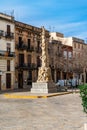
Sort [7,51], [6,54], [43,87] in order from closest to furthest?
[43,87], [6,54], [7,51]

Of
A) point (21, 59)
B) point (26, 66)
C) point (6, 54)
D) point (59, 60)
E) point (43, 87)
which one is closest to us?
point (43, 87)

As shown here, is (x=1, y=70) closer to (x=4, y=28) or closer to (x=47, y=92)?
(x=4, y=28)

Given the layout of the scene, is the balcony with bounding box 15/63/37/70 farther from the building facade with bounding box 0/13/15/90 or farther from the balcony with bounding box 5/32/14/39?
the balcony with bounding box 5/32/14/39

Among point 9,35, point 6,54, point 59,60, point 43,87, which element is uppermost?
point 9,35

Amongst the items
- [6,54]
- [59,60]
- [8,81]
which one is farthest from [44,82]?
[59,60]

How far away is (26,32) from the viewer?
1893 inches

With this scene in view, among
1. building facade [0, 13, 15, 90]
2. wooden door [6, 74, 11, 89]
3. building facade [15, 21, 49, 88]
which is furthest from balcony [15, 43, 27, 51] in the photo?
wooden door [6, 74, 11, 89]

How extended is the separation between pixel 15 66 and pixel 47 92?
16.2 meters

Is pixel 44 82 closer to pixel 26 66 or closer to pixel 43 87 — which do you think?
pixel 43 87

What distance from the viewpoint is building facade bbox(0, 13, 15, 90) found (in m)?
42.7

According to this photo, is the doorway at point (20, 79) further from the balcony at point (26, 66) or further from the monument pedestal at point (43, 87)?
the monument pedestal at point (43, 87)

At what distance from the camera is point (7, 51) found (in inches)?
1715

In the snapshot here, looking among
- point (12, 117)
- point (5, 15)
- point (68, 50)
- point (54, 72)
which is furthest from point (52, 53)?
point (12, 117)

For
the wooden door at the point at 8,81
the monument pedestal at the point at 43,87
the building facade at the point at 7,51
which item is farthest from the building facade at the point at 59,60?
the monument pedestal at the point at 43,87
